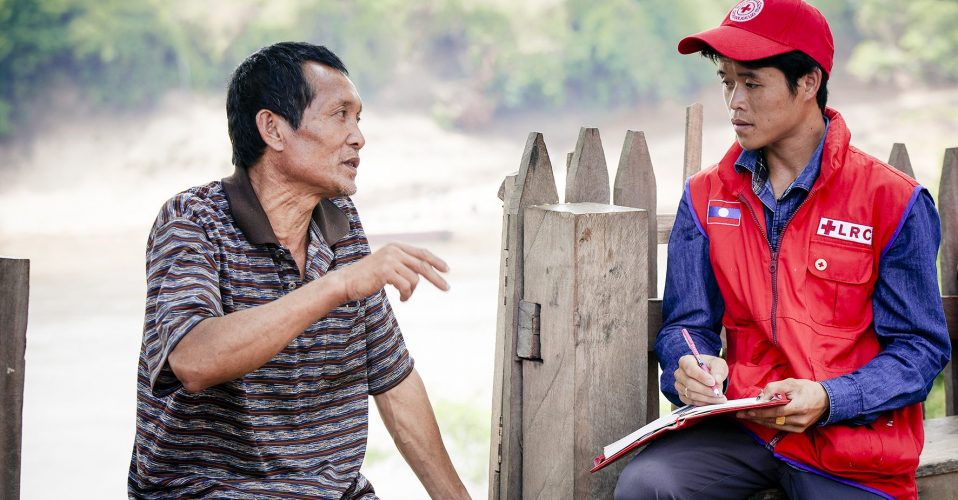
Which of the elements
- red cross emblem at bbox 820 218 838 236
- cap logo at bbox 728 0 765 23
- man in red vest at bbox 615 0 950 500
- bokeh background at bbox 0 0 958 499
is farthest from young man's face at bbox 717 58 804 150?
bokeh background at bbox 0 0 958 499

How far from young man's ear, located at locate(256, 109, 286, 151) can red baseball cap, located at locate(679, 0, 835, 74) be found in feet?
3.32

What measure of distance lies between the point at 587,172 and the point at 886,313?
78 centimetres

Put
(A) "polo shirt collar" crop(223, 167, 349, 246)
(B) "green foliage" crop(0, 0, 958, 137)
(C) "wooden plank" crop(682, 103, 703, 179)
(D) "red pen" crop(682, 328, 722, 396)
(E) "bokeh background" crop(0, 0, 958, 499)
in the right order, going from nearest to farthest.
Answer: (A) "polo shirt collar" crop(223, 167, 349, 246) < (D) "red pen" crop(682, 328, 722, 396) < (C) "wooden plank" crop(682, 103, 703, 179) < (E) "bokeh background" crop(0, 0, 958, 499) < (B) "green foliage" crop(0, 0, 958, 137)

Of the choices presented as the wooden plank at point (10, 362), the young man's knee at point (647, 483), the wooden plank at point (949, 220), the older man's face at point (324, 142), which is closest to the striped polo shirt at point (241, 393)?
the older man's face at point (324, 142)

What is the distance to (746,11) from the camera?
90.3 inches

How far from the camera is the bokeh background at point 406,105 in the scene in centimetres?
1109

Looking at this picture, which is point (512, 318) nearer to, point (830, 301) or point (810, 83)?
point (830, 301)

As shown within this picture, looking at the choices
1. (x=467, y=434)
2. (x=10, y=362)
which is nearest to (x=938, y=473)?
(x=10, y=362)

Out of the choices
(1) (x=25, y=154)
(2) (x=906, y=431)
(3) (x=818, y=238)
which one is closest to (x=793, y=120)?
(3) (x=818, y=238)

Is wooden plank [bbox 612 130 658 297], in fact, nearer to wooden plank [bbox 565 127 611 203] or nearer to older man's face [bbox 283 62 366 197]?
wooden plank [bbox 565 127 611 203]

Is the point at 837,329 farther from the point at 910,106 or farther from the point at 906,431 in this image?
the point at 910,106

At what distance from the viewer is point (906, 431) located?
2.12 m

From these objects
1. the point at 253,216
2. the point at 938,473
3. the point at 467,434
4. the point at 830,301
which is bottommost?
the point at 467,434

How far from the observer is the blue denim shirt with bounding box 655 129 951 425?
2.05m
